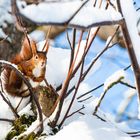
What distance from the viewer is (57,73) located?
0.79 metres

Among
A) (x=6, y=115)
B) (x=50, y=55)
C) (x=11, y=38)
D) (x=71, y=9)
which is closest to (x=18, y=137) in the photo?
(x=6, y=115)

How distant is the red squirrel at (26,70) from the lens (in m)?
0.69

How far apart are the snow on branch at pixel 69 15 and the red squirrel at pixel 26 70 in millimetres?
308

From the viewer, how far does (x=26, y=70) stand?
69 centimetres

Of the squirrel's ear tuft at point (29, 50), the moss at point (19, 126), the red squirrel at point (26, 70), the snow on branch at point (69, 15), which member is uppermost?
the snow on branch at point (69, 15)

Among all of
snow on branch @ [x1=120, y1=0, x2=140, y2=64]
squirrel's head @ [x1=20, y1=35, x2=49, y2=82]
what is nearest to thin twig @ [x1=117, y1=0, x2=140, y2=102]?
snow on branch @ [x1=120, y1=0, x2=140, y2=64]

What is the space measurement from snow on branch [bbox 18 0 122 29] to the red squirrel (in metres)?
0.31

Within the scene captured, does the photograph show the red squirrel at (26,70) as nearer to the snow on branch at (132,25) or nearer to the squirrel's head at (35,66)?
the squirrel's head at (35,66)

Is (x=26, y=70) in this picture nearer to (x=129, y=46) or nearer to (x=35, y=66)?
(x=35, y=66)

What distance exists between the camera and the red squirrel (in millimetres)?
695

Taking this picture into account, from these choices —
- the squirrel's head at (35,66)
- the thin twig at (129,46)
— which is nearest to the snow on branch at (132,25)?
the thin twig at (129,46)

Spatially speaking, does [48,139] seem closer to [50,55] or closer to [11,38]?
[50,55]

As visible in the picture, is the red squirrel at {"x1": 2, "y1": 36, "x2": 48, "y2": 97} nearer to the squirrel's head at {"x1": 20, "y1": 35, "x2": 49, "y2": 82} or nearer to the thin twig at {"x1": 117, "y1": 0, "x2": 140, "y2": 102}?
the squirrel's head at {"x1": 20, "y1": 35, "x2": 49, "y2": 82}

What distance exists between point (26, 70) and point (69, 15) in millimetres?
341
